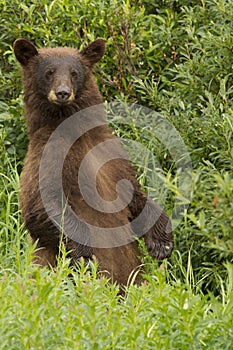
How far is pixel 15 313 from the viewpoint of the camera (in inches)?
196

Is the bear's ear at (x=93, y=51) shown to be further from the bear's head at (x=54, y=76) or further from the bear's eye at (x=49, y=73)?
the bear's eye at (x=49, y=73)

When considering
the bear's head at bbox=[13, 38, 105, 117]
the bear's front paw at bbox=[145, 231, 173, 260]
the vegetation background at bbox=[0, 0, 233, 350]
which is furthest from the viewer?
the bear's front paw at bbox=[145, 231, 173, 260]

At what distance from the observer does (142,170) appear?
26.9 feet

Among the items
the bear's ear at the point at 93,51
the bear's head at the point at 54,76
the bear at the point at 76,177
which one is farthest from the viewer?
the bear's ear at the point at 93,51

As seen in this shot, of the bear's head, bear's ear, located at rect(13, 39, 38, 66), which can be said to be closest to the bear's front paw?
the bear's head

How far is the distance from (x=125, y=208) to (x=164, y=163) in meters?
1.01

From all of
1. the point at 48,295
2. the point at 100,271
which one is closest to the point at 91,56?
the point at 100,271

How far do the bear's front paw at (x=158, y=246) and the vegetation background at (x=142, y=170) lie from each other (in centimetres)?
14

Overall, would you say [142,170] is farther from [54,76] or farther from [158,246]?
[54,76]

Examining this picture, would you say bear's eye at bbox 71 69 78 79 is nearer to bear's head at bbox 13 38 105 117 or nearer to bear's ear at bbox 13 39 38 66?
bear's head at bbox 13 38 105 117

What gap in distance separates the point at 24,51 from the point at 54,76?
35cm

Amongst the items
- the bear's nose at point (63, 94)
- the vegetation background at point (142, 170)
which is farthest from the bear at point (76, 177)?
the vegetation background at point (142, 170)

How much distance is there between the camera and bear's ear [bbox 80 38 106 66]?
7.41 meters

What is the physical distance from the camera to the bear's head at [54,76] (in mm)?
7042
